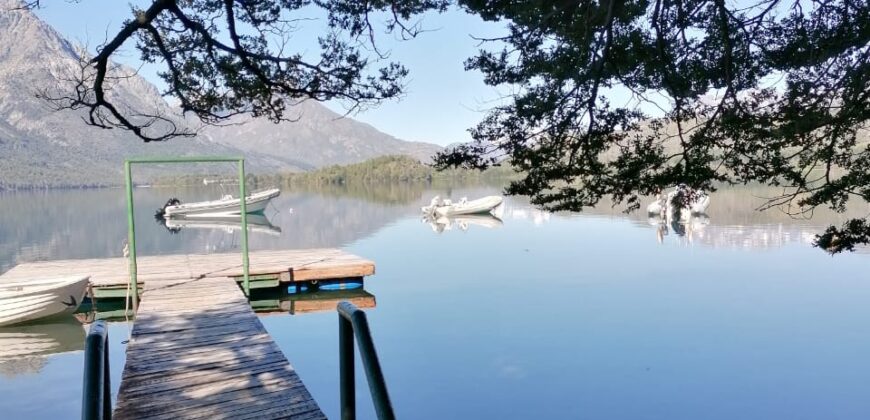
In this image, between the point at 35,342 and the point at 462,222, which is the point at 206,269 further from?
the point at 462,222

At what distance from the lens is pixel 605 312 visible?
1127 centimetres

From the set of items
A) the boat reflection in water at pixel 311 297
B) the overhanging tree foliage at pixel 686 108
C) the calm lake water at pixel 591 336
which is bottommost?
the calm lake water at pixel 591 336

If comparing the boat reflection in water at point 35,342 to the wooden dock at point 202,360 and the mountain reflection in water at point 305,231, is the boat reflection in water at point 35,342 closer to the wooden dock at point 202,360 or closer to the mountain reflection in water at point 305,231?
the wooden dock at point 202,360

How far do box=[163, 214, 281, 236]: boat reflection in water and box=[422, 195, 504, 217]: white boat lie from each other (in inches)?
309

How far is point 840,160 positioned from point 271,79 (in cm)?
476

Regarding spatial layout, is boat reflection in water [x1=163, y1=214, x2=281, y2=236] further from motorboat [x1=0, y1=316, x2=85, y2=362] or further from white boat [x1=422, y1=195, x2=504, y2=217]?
motorboat [x1=0, y1=316, x2=85, y2=362]

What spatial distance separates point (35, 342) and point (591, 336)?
313 inches

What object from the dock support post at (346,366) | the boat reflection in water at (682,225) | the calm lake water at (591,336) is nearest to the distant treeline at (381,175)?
the boat reflection in water at (682,225)

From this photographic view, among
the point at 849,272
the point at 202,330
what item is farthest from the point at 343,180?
the point at 202,330

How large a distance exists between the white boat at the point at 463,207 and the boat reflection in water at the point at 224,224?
785 cm

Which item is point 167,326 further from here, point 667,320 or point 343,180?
point 343,180

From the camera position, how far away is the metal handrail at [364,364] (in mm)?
2391

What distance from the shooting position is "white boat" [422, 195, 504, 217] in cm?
3438

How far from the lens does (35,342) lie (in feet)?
31.5
